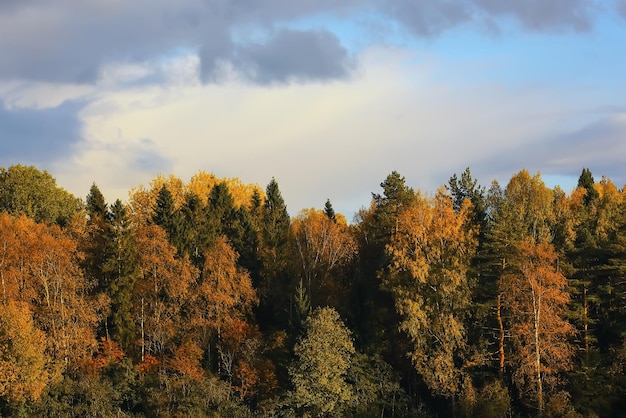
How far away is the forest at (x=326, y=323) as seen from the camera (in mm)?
55938

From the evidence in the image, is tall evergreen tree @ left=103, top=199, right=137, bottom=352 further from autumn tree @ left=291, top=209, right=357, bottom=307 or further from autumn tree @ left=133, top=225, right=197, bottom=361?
autumn tree @ left=291, top=209, right=357, bottom=307

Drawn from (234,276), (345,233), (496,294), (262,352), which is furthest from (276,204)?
(496,294)

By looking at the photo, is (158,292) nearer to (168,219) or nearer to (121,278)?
(121,278)

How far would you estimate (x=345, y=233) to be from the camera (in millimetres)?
73438

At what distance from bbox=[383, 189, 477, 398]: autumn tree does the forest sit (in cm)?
16

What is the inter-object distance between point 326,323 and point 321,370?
156 inches

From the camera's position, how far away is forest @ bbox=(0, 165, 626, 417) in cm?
5594

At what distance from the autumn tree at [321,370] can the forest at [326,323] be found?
16 cm

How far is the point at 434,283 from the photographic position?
60.0 meters

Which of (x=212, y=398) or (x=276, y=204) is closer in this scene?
(x=212, y=398)

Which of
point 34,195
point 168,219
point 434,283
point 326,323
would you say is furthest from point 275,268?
point 34,195

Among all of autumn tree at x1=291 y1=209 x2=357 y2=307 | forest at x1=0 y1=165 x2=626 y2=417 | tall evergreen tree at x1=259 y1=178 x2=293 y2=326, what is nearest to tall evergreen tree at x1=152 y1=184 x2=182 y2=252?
forest at x1=0 y1=165 x2=626 y2=417

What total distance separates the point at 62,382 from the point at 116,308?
329 inches

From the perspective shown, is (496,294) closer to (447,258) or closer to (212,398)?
(447,258)
